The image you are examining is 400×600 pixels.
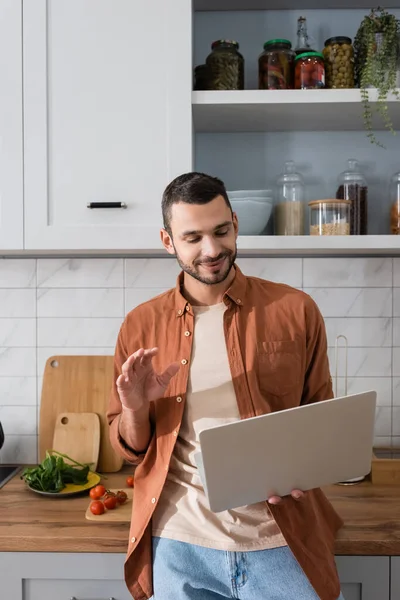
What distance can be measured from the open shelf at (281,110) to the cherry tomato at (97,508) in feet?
3.46

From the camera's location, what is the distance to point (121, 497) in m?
1.62

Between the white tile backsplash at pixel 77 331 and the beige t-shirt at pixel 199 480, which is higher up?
the white tile backsplash at pixel 77 331

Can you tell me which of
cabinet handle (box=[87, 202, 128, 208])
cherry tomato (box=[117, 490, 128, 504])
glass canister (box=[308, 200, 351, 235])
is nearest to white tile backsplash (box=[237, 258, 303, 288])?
glass canister (box=[308, 200, 351, 235])

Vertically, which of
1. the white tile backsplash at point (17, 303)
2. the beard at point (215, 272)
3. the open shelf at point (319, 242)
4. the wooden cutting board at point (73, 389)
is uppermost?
the open shelf at point (319, 242)

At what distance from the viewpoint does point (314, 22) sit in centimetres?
196

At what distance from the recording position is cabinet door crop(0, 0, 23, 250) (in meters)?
1.63

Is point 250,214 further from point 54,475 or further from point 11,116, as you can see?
point 54,475

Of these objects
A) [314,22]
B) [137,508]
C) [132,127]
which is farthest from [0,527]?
[314,22]

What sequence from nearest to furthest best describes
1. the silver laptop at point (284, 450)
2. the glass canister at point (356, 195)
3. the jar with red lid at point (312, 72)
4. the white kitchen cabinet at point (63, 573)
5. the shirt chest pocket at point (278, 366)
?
the silver laptop at point (284, 450)
the shirt chest pocket at point (278, 366)
the white kitchen cabinet at point (63, 573)
the jar with red lid at point (312, 72)
the glass canister at point (356, 195)

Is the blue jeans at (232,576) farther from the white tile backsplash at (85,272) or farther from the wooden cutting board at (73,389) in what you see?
the white tile backsplash at (85,272)

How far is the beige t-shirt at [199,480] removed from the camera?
123cm

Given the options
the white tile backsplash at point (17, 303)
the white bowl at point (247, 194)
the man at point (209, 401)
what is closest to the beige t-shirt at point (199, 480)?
the man at point (209, 401)

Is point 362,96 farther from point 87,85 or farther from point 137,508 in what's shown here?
point 137,508

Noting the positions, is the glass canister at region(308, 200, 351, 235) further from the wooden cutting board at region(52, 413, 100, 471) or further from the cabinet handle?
the wooden cutting board at region(52, 413, 100, 471)
